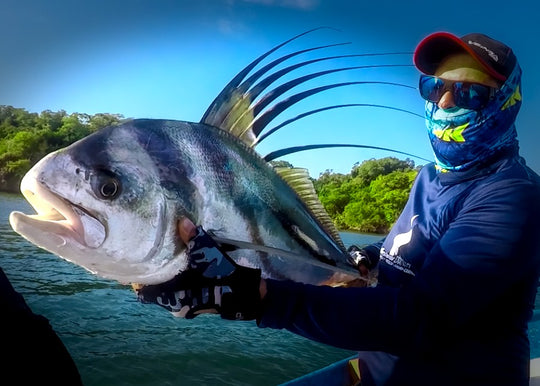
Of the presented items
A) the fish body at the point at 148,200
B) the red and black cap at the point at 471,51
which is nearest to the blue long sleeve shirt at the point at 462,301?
the fish body at the point at 148,200

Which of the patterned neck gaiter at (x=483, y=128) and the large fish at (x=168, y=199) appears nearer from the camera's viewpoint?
the large fish at (x=168, y=199)

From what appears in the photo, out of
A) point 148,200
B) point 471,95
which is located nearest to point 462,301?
point 471,95

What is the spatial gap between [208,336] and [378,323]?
788 centimetres

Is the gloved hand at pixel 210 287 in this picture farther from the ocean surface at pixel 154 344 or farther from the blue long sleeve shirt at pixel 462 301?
the ocean surface at pixel 154 344

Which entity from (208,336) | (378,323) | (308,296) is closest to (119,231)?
(308,296)

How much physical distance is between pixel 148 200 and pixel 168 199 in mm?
53

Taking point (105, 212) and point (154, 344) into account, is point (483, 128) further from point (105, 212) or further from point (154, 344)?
point (154, 344)

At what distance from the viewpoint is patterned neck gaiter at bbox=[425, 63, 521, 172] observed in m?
1.59

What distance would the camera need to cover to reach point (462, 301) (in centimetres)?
121

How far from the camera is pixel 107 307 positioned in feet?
32.5

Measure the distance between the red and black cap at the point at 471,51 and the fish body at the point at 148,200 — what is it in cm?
83

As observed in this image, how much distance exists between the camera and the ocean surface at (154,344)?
6648mm

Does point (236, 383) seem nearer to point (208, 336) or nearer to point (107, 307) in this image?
point (208, 336)

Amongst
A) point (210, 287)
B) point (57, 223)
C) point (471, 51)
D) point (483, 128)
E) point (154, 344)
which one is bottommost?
point (154, 344)
